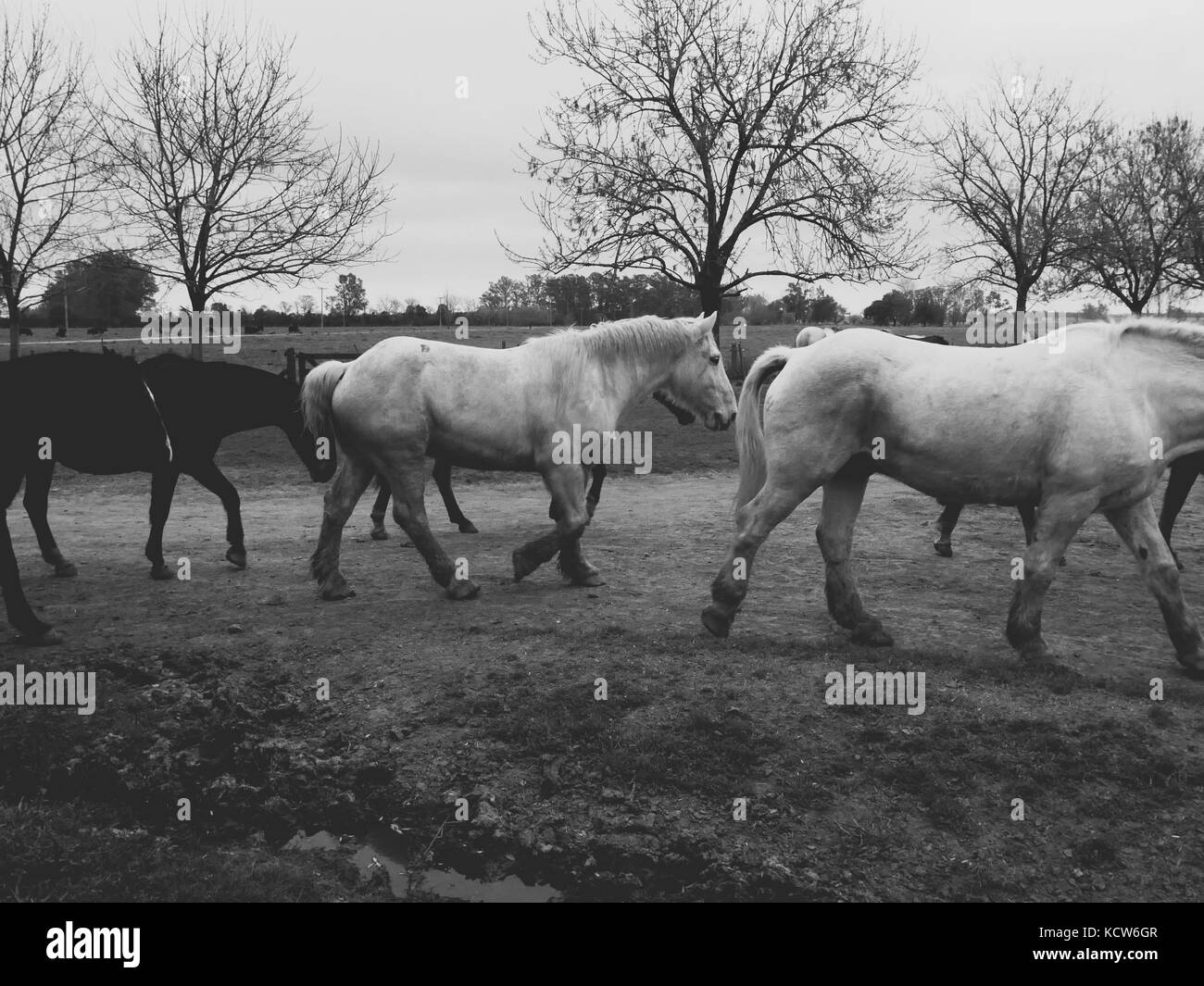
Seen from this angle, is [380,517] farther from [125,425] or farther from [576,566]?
[576,566]

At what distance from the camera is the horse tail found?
571 centimetres

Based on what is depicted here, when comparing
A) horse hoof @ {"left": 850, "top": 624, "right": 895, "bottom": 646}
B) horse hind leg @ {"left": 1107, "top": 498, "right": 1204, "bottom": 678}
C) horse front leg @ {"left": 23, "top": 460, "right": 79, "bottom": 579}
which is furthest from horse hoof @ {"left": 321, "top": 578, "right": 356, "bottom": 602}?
horse hind leg @ {"left": 1107, "top": 498, "right": 1204, "bottom": 678}

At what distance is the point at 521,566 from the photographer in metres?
→ 6.69

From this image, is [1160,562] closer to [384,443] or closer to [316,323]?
[384,443]

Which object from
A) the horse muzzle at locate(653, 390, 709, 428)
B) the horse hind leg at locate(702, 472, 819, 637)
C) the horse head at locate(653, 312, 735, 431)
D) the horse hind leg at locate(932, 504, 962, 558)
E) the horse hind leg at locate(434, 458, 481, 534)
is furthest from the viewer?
the horse hind leg at locate(434, 458, 481, 534)

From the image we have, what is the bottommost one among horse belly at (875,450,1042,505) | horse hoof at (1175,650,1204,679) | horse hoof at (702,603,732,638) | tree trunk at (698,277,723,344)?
horse hoof at (1175,650,1204,679)

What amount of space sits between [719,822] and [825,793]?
49 cm

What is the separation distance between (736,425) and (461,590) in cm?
229

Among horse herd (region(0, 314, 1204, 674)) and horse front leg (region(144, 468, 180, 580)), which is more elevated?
horse herd (region(0, 314, 1204, 674))

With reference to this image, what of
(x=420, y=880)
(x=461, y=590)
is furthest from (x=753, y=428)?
(x=420, y=880)

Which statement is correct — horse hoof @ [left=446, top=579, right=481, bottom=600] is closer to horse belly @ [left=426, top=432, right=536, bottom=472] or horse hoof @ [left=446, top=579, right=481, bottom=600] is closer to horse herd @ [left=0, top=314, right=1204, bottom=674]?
horse herd @ [left=0, top=314, right=1204, bottom=674]

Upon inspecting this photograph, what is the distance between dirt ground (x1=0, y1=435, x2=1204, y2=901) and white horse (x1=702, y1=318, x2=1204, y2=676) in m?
0.66
